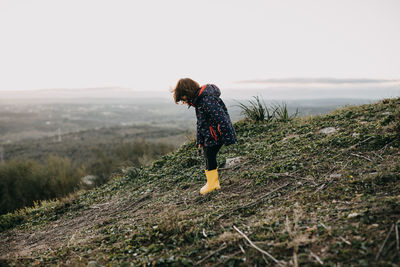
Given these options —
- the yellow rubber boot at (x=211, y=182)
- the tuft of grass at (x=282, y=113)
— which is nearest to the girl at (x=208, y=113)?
the yellow rubber boot at (x=211, y=182)

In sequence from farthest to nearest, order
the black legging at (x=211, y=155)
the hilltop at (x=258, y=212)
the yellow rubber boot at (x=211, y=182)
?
1. the yellow rubber boot at (x=211, y=182)
2. the black legging at (x=211, y=155)
3. the hilltop at (x=258, y=212)

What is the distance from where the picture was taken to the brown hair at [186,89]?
14.1ft

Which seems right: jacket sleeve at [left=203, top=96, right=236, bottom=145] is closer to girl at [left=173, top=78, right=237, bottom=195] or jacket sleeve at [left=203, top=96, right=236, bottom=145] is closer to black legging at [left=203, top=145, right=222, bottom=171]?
girl at [left=173, top=78, right=237, bottom=195]

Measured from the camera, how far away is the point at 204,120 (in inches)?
172

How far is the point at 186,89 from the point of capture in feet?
14.1

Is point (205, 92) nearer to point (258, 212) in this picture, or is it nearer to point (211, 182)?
point (211, 182)

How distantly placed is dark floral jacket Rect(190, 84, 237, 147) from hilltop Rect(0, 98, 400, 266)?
0.91 meters

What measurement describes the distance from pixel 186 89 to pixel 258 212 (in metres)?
2.19

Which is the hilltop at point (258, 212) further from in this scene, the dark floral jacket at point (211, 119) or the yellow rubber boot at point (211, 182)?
the dark floral jacket at point (211, 119)

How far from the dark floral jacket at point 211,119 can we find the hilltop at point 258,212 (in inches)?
36.0

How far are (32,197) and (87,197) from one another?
10.0 m

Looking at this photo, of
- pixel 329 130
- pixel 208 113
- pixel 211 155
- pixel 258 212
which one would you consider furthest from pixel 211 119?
pixel 329 130

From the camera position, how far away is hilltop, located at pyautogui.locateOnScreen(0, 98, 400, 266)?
2445mm

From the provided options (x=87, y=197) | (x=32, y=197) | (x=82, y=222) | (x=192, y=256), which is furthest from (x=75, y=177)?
(x=192, y=256)
